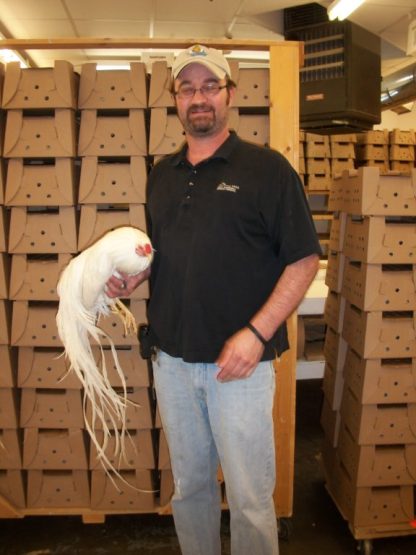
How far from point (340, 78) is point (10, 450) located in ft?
9.21

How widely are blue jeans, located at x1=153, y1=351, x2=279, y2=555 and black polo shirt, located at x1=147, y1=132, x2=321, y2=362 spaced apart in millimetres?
85

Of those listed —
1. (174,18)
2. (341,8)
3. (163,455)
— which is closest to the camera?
(163,455)

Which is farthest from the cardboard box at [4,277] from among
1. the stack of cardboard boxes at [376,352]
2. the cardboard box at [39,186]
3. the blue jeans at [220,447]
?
the stack of cardboard boxes at [376,352]

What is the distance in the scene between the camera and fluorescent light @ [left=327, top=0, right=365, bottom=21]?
2.74 meters

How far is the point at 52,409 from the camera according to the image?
5.57ft

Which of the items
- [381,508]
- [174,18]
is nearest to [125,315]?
[381,508]

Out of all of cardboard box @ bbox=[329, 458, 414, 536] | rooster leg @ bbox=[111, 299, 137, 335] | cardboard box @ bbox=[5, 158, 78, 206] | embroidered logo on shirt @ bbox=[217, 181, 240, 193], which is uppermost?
cardboard box @ bbox=[5, 158, 78, 206]

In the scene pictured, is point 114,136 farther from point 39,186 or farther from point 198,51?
point 198,51

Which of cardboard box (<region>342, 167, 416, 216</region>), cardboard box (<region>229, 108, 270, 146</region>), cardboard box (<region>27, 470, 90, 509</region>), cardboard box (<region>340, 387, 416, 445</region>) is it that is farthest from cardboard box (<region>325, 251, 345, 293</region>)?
cardboard box (<region>27, 470, 90, 509</region>)

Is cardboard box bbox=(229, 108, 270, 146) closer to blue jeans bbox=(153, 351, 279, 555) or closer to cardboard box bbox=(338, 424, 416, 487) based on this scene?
blue jeans bbox=(153, 351, 279, 555)

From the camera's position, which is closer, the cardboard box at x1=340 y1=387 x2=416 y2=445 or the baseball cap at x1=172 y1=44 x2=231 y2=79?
the baseball cap at x1=172 y1=44 x2=231 y2=79

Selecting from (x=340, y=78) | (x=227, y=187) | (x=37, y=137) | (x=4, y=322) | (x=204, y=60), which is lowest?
(x=4, y=322)

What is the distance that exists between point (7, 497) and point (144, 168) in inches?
56.9

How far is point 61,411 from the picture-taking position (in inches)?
66.8
